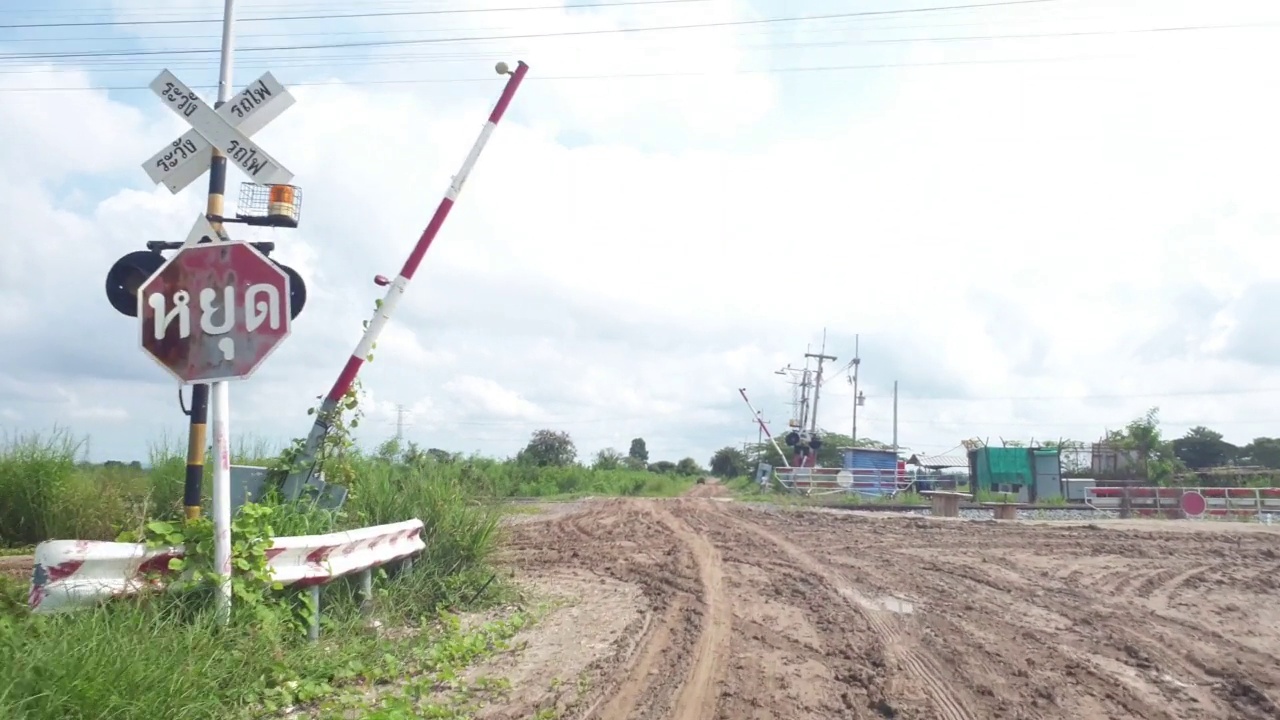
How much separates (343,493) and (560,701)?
3893 mm

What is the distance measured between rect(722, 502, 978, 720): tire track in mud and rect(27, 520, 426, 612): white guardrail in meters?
4.32

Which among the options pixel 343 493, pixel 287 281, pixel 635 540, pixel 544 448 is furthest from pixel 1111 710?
pixel 544 448

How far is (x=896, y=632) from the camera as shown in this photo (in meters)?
8.77

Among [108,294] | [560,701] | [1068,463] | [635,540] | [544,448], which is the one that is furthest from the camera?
[544,448]

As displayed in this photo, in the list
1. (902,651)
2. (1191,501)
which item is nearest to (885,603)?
(902,651)

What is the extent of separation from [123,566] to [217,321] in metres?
1.61

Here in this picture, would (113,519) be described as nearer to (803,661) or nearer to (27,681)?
(27,681)

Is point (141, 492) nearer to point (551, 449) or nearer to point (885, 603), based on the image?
point (885, 603)

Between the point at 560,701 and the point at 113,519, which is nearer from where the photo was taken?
the point at 560,701

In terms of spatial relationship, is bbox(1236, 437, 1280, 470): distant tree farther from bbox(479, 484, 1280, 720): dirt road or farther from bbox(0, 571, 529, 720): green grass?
bbox(0, 571, 529, 720): green grass

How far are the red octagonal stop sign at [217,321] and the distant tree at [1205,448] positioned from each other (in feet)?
230

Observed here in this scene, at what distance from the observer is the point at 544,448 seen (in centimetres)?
6744

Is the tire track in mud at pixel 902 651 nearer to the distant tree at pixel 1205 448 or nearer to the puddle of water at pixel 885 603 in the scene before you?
the puddle of water at pixel 885 603

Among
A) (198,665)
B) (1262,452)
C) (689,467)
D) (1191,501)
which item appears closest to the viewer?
(198,665)
